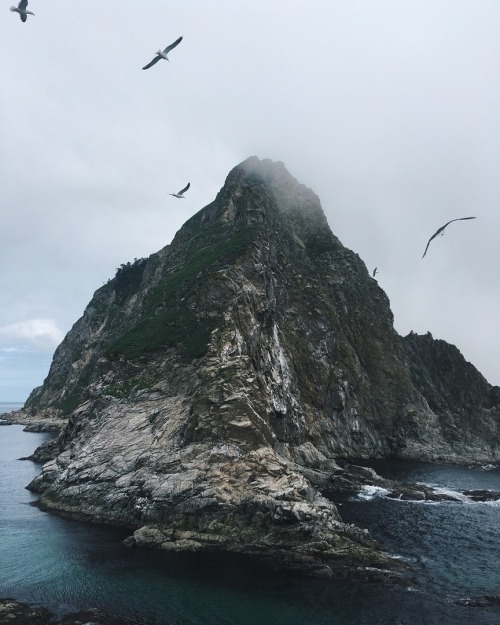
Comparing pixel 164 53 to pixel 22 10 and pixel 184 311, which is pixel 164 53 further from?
pixel 184 311

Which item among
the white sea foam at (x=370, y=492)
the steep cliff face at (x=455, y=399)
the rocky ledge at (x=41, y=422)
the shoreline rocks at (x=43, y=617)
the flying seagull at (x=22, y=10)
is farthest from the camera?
the rocky ledge at (x=41, y=422)

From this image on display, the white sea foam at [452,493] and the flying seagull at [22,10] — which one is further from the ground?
the flying seagull at [22,10]

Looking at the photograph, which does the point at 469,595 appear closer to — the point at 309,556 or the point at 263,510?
the point at 309,556

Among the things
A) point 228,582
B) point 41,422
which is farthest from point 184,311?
point 41,422

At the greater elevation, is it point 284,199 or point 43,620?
point 284,199

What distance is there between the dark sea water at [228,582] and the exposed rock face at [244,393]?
337 cm

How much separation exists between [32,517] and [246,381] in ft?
95.0

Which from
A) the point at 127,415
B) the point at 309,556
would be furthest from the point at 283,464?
the point at 127,415

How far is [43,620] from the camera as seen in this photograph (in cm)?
2923

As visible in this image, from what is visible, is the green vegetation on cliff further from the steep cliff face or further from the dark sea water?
the steep cliff face

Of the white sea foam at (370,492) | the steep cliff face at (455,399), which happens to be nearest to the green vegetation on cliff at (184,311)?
the white sea foam at (370,492)

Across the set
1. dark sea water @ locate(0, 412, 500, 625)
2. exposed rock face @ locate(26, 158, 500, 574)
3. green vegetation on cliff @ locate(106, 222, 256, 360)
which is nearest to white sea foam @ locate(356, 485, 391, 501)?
exposed rock face @ locate(26, 158, 500, 574)

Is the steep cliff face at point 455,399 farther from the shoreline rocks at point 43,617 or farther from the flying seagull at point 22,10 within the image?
the flying seagull at point 22,10

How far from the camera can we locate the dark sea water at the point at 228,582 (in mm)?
30484
